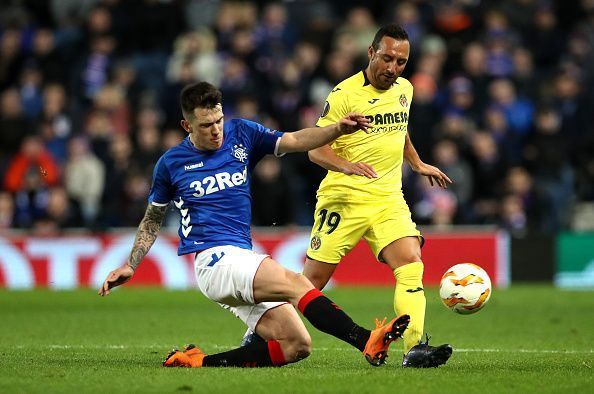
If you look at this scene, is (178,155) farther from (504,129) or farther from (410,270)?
(504,129)

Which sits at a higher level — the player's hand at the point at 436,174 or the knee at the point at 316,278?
the player's hand at the point at 436,174

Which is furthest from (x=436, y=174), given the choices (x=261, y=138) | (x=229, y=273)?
(x=229, y=273)

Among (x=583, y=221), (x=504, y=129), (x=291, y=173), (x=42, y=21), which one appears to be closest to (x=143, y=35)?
(x=42, y=21)

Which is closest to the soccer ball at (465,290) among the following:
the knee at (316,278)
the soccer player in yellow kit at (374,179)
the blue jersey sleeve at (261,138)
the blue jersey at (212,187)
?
the soccer player in yellow kit at (374,179)

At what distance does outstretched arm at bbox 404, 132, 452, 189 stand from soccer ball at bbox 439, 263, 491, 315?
701mm

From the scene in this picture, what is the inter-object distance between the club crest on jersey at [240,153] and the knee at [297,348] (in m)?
1.37

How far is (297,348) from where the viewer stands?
8.45 meters

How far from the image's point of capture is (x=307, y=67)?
20422mm

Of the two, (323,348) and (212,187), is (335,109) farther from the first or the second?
(323,348)

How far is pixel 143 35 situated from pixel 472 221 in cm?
721

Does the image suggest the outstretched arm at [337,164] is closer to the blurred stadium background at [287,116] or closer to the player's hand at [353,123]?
the player's hand at [353,123]

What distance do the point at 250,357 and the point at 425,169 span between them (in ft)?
6.88

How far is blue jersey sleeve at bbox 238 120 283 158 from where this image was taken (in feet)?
28.5

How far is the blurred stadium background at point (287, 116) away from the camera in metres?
18.5
